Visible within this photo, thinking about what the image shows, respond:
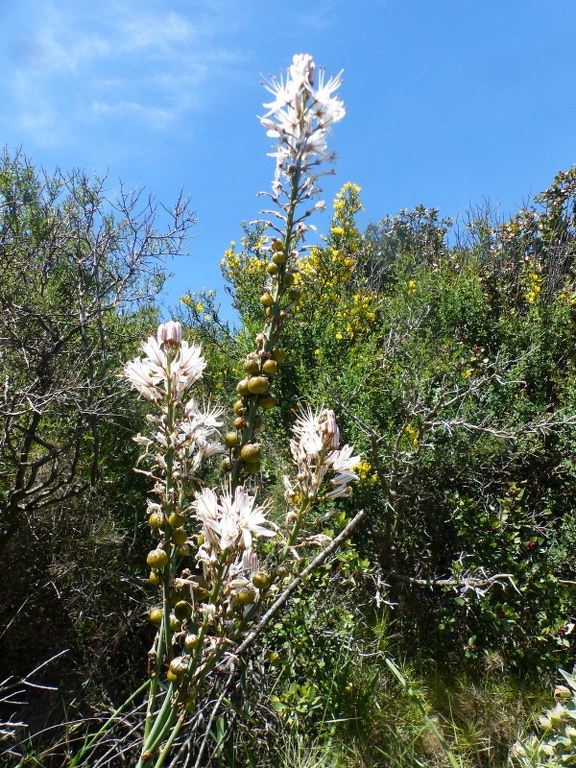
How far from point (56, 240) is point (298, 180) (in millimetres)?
2603

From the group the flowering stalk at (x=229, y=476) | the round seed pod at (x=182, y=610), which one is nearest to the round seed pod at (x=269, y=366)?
the flowering stalk at (x=229, y=476)

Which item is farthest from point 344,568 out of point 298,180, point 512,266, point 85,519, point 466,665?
point 512,266

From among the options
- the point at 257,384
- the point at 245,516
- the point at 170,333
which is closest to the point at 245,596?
the point at 245,516

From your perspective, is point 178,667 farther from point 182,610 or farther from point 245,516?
point 245,516


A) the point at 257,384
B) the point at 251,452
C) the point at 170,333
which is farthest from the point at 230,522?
the point at 170,333

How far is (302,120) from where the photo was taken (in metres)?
1.17

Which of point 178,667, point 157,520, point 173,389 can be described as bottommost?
point 178,667

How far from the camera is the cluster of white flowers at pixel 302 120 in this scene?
1164 millimetres

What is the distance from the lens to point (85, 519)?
9.50 ft

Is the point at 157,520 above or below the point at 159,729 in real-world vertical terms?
above

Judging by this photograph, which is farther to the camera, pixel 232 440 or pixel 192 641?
pixel 232 440

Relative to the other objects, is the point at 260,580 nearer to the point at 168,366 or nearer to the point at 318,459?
the point at 318,459

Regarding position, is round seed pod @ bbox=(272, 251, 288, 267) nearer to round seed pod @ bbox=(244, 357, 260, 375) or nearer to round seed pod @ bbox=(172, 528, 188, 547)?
round seed pod @ bbox=(244, 357, 260, 375)

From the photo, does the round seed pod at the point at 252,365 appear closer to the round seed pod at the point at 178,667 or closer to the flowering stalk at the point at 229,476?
the flowering stalk at the point at 229,476
